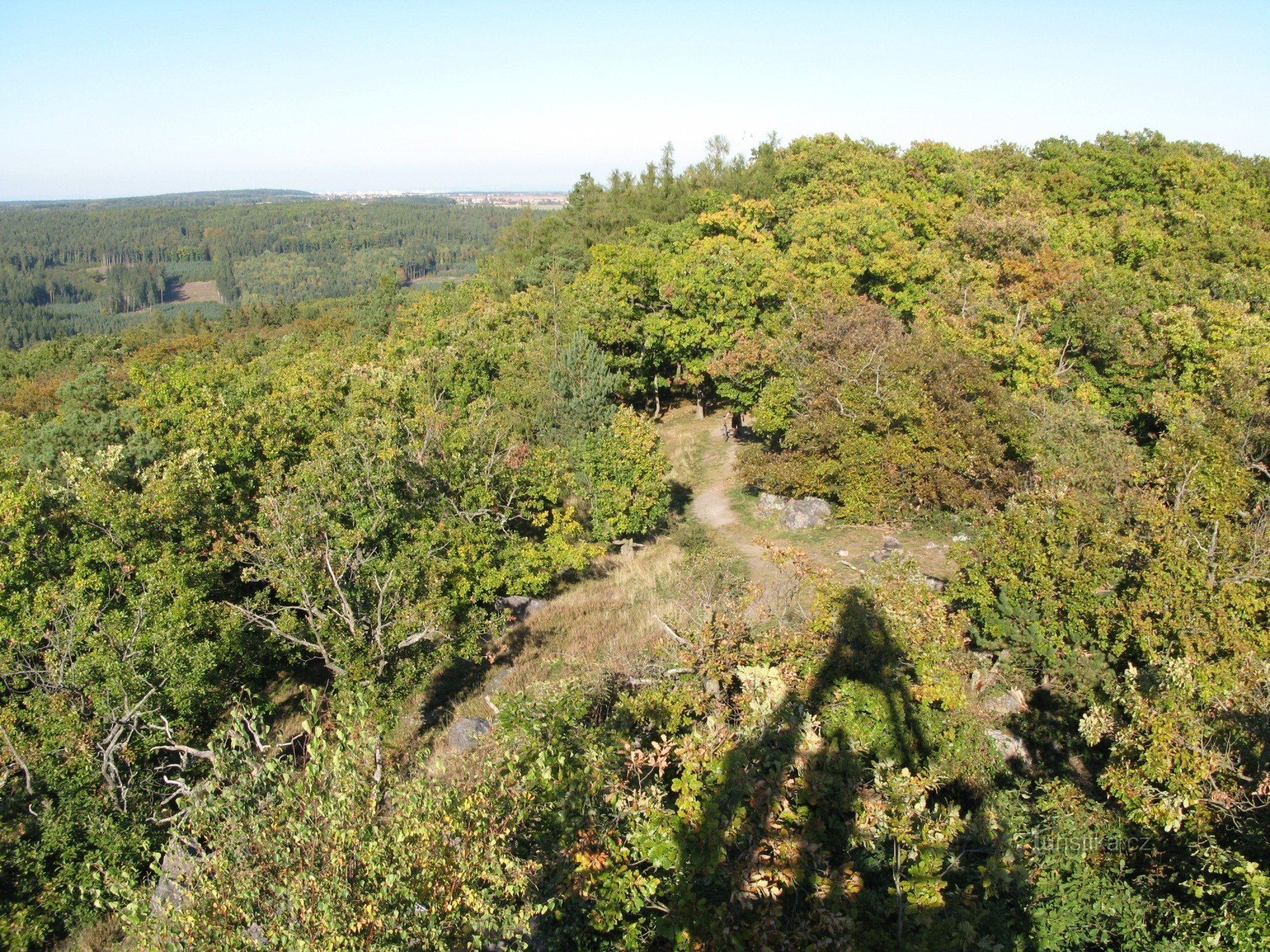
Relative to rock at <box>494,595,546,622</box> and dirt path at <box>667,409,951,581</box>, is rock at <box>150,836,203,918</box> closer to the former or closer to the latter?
rock at <box>494,595,546,622</box>

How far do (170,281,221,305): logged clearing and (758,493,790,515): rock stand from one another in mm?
168035

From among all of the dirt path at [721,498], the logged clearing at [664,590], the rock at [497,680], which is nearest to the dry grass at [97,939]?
the logged clearing at [664,590]

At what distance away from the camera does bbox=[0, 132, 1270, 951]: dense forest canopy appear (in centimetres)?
709

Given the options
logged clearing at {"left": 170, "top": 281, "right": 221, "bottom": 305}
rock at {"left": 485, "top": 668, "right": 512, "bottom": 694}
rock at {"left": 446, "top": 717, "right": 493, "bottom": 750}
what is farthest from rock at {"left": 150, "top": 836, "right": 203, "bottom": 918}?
logged clearing at {"left": 170, "top": 281, "right": 221, "bottom": 305}

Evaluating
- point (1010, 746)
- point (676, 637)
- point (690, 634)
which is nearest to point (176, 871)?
point (676, 637)

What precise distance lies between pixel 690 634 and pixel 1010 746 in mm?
5945

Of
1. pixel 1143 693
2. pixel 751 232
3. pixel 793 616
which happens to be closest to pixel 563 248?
pixel 751 232

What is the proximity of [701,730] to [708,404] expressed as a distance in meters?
31.6

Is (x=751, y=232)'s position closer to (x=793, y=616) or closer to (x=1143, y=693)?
(x=793, y=616)

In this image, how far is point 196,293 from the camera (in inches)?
6836

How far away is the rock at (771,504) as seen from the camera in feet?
82.8

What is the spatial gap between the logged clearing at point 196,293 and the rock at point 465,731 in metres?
174

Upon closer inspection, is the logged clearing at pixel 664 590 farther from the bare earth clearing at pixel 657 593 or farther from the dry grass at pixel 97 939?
the dry grass at pixel 97 939

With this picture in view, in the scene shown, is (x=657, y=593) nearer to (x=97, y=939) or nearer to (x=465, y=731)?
(x=465, y=731)
